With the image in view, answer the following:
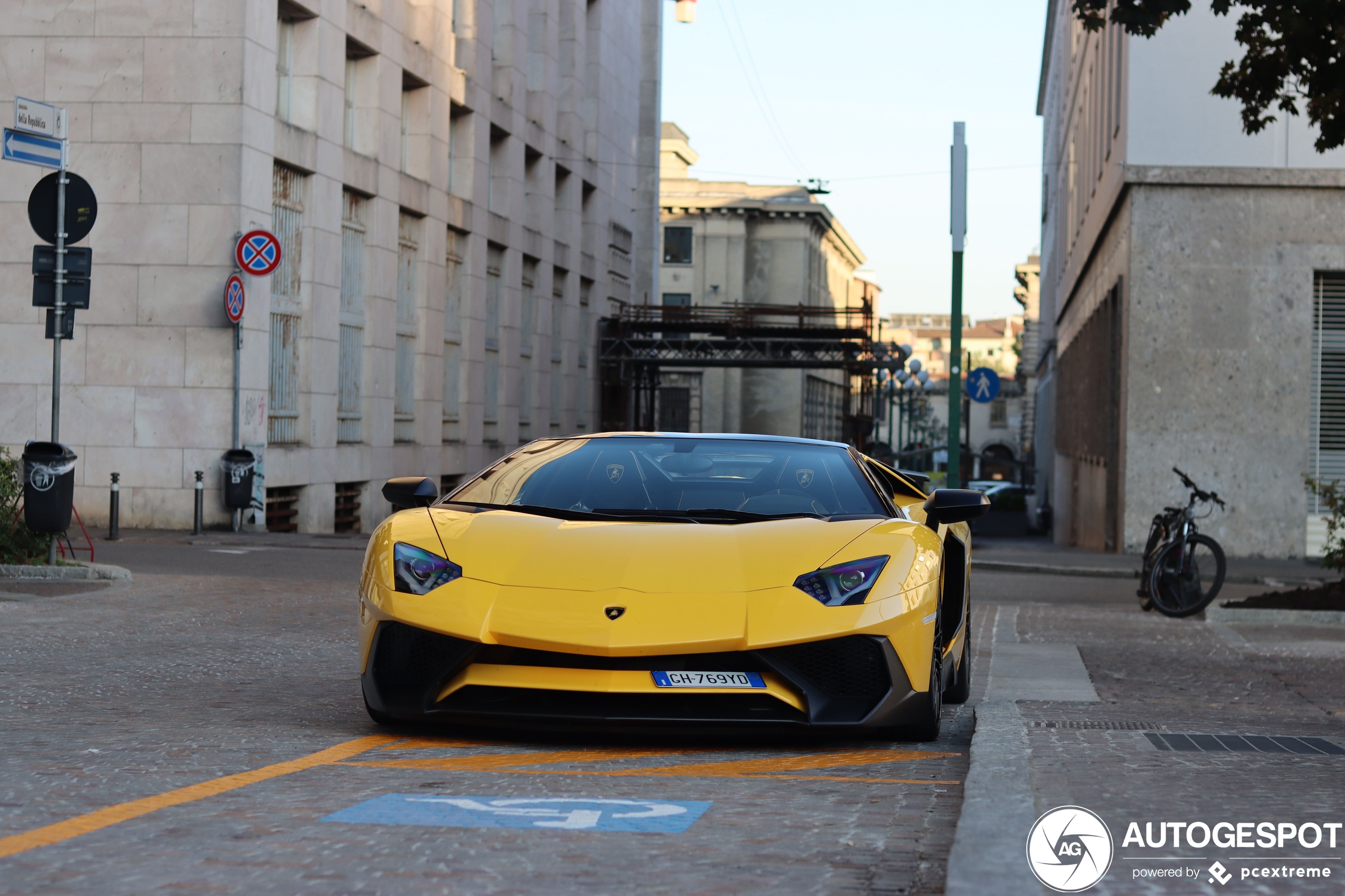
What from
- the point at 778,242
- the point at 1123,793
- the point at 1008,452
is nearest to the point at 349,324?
the point at 1123,793

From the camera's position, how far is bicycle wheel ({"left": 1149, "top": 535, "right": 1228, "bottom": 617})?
14539mm

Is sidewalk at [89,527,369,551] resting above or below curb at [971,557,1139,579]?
above

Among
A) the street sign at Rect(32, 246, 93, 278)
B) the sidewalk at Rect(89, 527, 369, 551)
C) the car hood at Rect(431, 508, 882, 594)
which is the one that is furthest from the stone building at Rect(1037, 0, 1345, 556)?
the car hood at Rect(431, 508, 882, 594)

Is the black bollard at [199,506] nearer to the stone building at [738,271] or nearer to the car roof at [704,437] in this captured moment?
the car roof at [704,437]

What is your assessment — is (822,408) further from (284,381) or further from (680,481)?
(680,481)

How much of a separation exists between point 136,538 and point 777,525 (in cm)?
1598

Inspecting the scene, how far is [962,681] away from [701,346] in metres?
45.2

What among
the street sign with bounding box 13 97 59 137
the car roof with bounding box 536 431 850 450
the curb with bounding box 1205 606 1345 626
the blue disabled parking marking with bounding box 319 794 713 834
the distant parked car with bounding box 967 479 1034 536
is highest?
the street sign with bounding box 13 97 59 137

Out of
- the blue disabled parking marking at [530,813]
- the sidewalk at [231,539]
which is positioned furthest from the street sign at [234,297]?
the blue disabled parking marking at [530,813]

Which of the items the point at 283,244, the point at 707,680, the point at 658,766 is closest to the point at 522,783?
the point at 658,766

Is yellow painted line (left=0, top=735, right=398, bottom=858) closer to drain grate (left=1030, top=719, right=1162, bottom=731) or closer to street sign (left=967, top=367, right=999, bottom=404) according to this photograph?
drain grate (left=1030, top=719, right=1162, bottom=731)

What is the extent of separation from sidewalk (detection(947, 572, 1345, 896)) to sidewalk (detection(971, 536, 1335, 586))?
655 cm

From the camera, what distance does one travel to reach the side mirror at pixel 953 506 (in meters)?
6.93

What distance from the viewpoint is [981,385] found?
2938 cm
